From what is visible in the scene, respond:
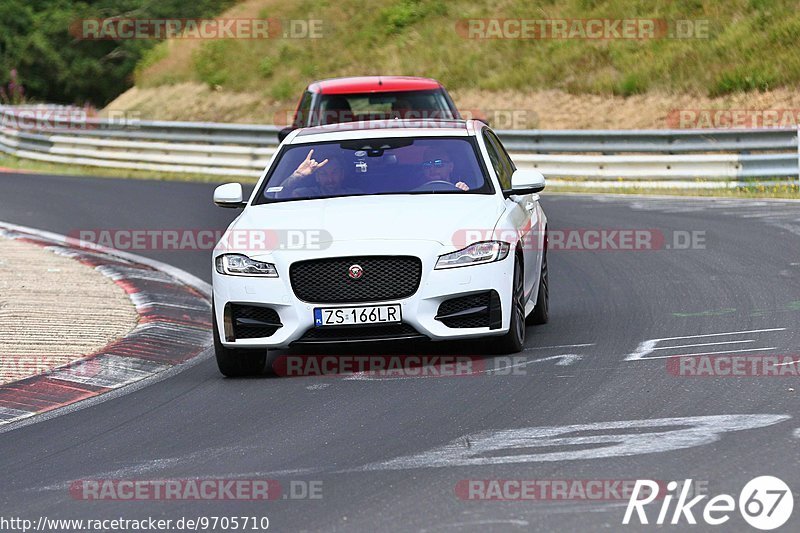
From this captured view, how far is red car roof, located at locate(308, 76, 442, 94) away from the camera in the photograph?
58.7 ft

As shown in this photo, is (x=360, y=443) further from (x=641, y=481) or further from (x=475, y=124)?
(x=475, y=124)

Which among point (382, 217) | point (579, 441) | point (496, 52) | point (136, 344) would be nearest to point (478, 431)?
point (579, 441)

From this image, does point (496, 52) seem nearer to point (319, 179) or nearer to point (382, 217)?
point (319, 179)

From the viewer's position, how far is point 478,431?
739 centimetres

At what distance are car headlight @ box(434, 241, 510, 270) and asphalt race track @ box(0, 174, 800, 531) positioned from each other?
689 mm

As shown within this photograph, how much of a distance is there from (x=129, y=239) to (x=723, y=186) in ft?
29.7

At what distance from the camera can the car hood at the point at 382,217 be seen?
9336mm

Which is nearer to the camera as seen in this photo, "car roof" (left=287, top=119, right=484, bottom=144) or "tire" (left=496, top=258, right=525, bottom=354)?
"tire" (left=496, top=258, right=525, bottom=354)

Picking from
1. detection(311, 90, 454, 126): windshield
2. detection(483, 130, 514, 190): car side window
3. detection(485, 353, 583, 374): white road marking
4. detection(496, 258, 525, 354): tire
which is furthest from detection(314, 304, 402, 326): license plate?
detection(311, 90, 454, 126): windshield

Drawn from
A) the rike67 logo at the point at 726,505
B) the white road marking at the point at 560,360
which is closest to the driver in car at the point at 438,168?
the white road marking at the point at 560,360

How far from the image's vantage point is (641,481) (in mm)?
6164

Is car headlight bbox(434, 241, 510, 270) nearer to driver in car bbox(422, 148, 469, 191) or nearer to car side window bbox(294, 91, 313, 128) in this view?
driver in car bbox(422, 148, 469, 191)

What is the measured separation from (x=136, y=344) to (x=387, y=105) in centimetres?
785

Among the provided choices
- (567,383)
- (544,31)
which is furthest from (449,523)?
(544,31)
